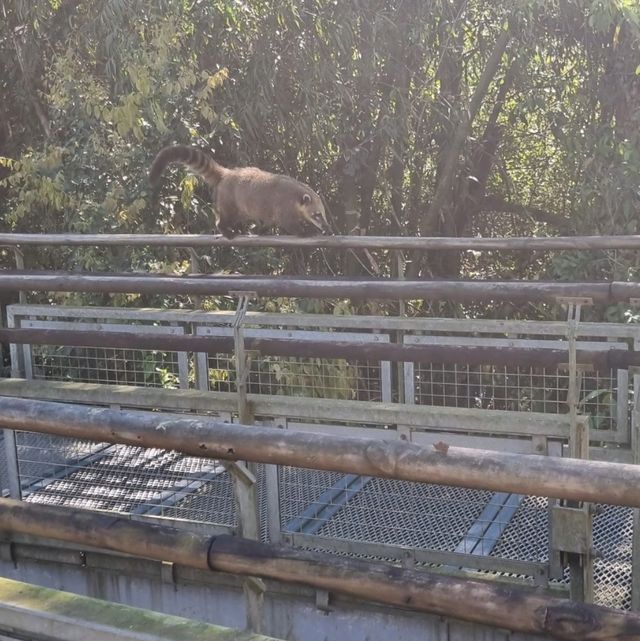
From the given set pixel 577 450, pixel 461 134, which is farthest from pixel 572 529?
pixel 461 134

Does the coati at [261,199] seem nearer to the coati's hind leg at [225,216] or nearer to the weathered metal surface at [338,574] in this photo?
the coati's hind leg at [225,216]

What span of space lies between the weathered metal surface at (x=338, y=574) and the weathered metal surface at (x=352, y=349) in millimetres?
1053

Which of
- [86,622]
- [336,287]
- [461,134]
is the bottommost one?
[86,622]

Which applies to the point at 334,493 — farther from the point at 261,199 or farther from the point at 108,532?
the point at 261,199

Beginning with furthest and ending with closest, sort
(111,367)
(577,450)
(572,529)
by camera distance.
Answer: (111,367)
(577,450)
(572,529)

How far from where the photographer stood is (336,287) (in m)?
3.10

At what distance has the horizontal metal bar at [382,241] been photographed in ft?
10.5

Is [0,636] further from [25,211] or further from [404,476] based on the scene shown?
[25,211]

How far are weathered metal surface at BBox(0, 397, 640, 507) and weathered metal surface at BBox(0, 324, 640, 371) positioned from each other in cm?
124

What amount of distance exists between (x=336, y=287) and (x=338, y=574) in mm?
1576

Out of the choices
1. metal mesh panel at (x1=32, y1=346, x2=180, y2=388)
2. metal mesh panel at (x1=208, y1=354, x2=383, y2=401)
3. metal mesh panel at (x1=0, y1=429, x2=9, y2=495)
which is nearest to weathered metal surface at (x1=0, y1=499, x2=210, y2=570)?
metal mesh panel at (x1=0, y1=429, x2=9, y2=495)

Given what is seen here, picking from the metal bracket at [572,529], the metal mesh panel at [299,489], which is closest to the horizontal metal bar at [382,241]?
the metal mesh panel at [299,489]

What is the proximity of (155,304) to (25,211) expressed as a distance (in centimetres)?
164

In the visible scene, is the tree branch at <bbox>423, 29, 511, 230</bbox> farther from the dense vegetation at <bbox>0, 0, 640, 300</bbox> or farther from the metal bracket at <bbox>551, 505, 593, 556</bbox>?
the metal bracket at <bbox>551, 505, 593, 556</bbox>
